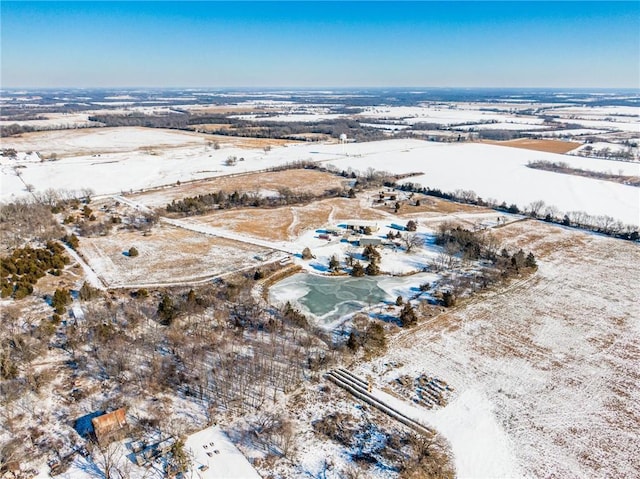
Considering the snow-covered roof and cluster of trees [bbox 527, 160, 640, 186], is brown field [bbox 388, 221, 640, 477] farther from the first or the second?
cluster of trees [bbox 527, 160, 640, 186]

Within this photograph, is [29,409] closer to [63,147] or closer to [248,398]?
[248,398]

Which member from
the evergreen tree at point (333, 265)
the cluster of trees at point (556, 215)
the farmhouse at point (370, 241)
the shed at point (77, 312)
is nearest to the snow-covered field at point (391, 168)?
the cluster of trees at point (556, 215)

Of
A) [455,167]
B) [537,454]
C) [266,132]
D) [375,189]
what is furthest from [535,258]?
[266,132]

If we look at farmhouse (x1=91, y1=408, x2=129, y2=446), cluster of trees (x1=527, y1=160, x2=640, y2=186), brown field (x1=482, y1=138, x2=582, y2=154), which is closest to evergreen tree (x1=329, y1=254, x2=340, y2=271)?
farmhouse (x1=91, y1=408, x2=129, y2=446)

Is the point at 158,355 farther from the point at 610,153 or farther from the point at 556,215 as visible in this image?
the point at 610,153

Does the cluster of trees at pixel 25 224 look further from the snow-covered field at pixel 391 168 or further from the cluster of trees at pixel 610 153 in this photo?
the cluster of trees at pixel 610 153

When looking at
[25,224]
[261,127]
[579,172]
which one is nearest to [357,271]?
[25,224]
